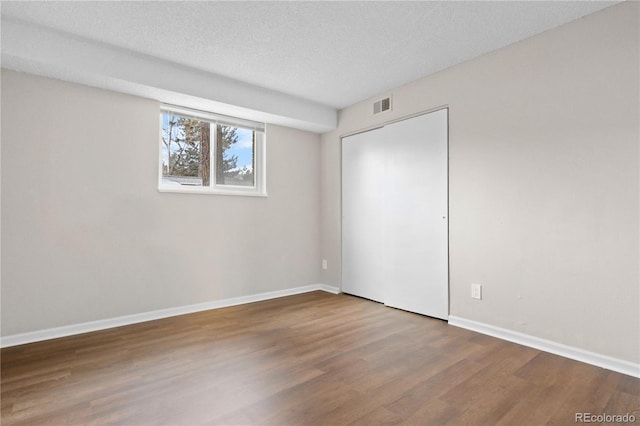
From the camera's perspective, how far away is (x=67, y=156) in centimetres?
288

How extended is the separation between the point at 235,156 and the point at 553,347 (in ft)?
12.1

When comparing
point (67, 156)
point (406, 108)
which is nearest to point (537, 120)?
point (406, 108)

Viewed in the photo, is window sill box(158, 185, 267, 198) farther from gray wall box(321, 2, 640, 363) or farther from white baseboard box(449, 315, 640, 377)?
white baseboard box(449, 315, 640, 377)

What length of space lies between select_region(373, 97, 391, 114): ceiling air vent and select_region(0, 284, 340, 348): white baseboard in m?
2.42

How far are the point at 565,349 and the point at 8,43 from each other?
15.4ft

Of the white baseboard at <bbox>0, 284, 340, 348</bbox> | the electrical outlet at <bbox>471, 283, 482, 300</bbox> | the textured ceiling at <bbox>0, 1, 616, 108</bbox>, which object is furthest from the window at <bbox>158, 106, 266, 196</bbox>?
the electrical outlet at <bbox>471, 283, 482, 300</bbox>

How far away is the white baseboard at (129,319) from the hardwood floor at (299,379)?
107 millimetres

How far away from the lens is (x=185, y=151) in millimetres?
3650

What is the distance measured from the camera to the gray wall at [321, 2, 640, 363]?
2207 millimetres

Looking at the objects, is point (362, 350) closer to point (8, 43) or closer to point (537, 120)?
point (537, 120)

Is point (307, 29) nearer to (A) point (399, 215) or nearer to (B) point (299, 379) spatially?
(A) point (399, 215)

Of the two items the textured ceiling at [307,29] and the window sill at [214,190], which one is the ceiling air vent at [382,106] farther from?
the window sill at [214,190]

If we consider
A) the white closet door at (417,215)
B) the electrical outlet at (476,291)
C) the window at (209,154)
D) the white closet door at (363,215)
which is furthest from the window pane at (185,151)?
the electrical outlet at (476,291)

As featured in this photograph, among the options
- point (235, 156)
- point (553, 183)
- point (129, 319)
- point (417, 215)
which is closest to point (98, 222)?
point (129, 319)
